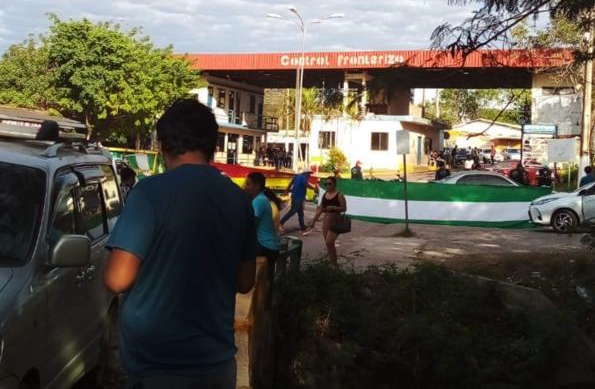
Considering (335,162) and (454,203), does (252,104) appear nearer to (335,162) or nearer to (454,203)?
(335,162)

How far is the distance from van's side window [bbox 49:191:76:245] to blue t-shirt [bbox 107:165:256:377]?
190 cm

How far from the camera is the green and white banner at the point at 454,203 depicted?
805 inches

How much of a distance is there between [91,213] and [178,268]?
316cm

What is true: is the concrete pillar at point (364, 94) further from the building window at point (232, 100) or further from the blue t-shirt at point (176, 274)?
the building window at point (232, 100)

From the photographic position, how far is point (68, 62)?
39375 mm

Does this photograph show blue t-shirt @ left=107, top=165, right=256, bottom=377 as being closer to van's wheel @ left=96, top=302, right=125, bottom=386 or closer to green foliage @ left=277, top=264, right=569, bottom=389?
green foliage @ left=277, top=264, right=569, bottom=389

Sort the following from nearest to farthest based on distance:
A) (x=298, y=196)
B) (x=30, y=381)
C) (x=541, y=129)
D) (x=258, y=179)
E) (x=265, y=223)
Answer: (x=30, y=381)
(x=265, y=223)
(x=258, y=179)
(x=298, y=196)
(x=541, y=129)

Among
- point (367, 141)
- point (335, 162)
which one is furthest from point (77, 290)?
point (367, 141)

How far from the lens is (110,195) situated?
6297mm

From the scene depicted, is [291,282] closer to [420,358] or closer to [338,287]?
[338,287]

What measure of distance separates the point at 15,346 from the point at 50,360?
0.64 m

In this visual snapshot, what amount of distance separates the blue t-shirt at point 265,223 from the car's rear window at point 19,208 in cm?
307

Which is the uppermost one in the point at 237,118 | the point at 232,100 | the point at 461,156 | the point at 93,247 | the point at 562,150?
the point at 232,100

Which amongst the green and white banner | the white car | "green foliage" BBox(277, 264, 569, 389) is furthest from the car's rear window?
the green and white banner
